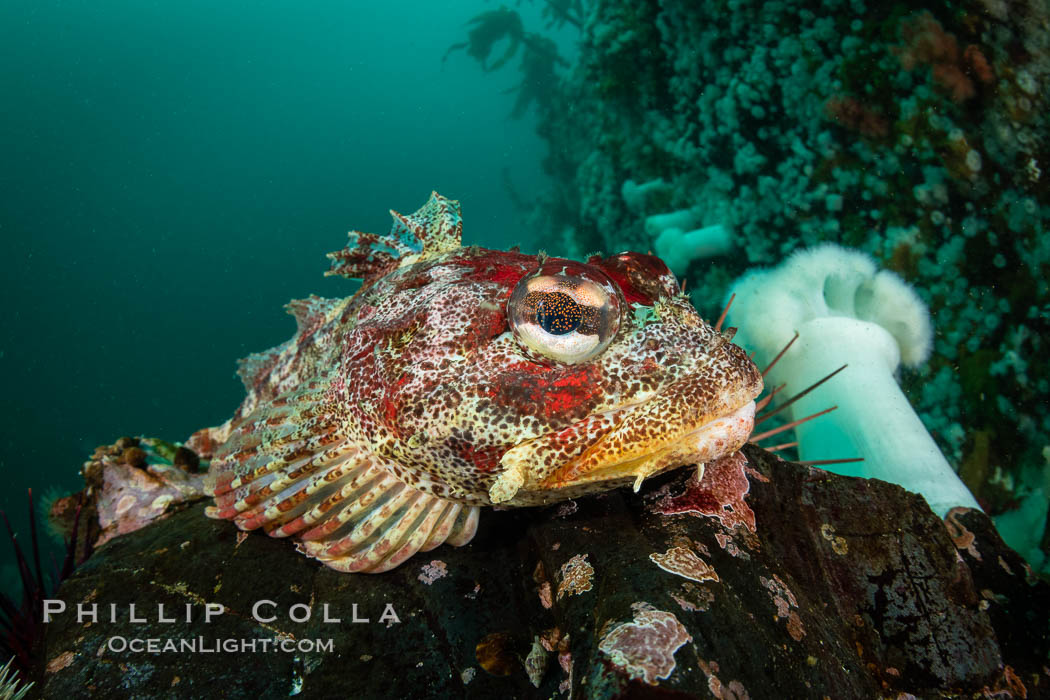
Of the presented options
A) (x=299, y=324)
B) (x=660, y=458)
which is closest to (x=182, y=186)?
(x=299, y=324)

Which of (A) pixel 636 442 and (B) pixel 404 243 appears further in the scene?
(B) pixel 404 243

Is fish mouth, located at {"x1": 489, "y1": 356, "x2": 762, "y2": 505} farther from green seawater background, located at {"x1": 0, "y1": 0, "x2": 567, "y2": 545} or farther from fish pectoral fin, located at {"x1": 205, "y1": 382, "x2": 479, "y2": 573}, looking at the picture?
green seawater background, located at {"x1": 0, "y1": 0, "x2": 567, "y2": 545}

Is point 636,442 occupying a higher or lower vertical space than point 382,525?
lower

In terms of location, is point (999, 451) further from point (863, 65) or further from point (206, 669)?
point (206, 669)
